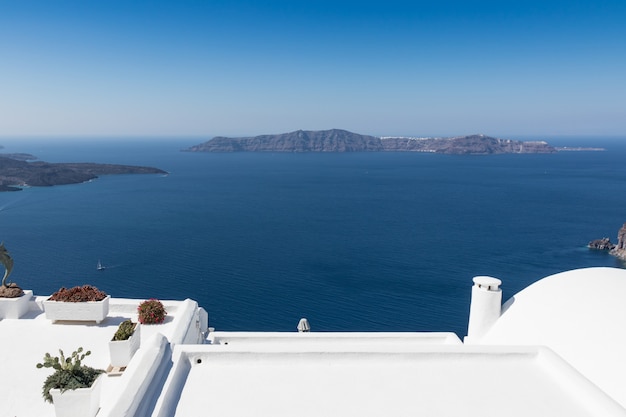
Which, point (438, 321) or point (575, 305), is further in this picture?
point (438, 321)

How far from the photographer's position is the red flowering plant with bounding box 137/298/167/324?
1184 centimetres

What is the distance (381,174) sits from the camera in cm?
16650

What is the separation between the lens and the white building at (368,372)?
702cm

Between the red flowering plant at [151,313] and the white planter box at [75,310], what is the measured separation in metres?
0.95

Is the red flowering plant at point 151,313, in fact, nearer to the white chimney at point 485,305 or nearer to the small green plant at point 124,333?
the small green plant at point 124,333

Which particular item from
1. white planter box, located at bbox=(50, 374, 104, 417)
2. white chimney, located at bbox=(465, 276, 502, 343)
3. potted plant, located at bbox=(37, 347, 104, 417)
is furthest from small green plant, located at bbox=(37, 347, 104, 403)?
white chimney, located at bbox=(465, 276, 502, 343)

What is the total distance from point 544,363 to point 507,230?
254 feet

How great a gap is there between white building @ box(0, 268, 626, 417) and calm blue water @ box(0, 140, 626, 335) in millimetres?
32522

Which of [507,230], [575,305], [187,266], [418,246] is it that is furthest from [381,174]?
[575,305]

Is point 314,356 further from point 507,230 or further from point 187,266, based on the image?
point 507,230

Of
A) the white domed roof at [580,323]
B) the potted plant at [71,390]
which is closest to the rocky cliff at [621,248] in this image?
the white domed roof at [580,323]

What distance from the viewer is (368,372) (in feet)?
26.7

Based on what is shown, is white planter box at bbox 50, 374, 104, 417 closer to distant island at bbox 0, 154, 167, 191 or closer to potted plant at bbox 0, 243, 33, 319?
potted plant at bbox 0, 243, 33, 319

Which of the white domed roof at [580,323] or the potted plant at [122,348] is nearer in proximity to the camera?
the white domed roof at [580,323]
